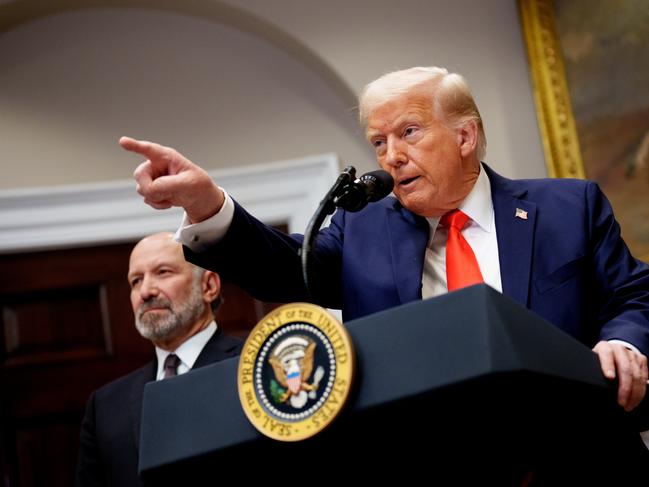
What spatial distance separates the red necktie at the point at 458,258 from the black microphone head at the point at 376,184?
0.24 m

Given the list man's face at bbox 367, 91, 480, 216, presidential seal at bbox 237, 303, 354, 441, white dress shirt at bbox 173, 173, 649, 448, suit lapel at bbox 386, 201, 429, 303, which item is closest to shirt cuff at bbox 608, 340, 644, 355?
white dress shirt at bbox 173, 173, 649, 448

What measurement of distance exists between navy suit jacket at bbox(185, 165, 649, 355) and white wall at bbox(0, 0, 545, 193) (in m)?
1.79

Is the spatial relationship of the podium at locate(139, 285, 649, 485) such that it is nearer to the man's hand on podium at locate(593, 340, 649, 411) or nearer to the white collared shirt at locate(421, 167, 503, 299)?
the man's hand on podium at locate(593, 340, 649, 411)

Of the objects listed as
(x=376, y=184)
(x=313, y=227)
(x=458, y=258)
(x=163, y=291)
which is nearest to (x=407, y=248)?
(x=458, y=258)

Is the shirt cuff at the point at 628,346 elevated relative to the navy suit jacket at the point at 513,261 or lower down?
lower down

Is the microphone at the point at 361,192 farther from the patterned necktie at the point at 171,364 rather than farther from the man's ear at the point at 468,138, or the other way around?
the patterned necktie at the point at 171,364

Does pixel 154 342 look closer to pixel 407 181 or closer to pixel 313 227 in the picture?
pixel 407 181

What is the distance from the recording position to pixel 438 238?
1.84m

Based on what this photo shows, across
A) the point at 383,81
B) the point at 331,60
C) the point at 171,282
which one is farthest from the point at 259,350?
the point at 331,60

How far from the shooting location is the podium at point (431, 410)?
1036mm

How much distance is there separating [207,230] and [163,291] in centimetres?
178

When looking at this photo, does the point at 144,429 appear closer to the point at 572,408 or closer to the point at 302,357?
the point at 302,357

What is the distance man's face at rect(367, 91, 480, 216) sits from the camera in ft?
5.83

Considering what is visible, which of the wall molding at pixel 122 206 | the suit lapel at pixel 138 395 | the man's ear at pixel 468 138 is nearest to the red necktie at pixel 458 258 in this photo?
the man's ear at pixel 468 138
